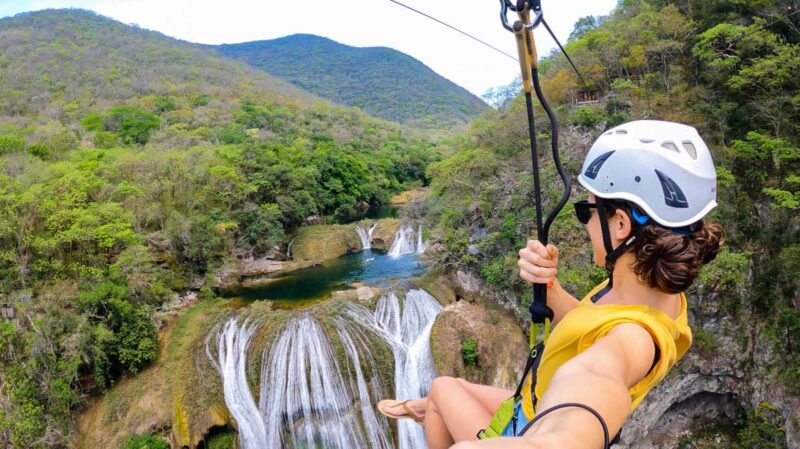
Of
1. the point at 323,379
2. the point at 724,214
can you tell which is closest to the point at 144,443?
the point at 323,379

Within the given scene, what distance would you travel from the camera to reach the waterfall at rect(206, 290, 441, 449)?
9.18m

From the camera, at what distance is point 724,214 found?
33.7ft

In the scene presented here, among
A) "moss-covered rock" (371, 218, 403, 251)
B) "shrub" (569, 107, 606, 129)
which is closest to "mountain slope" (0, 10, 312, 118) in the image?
"moss-covered rock" (371, 218, 403, 251)

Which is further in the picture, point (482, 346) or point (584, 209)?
point (482, 346)

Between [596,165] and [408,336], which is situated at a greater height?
[596,165]

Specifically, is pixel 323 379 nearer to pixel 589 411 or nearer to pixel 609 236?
pixel 609 236

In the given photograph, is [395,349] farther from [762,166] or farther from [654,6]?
[654,6]

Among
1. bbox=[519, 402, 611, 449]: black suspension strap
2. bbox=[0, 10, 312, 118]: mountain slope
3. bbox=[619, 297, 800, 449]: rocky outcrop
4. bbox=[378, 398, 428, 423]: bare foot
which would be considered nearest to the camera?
bbox=[519, 402, 611, 449]: black suspension strap

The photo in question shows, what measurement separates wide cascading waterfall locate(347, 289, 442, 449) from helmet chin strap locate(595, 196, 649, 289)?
8906 millimetres

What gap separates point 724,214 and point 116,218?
16.2 meters

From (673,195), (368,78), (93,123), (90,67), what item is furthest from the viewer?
(368,78)

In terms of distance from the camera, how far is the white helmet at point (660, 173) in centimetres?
145

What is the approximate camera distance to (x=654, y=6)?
17016 millimetres

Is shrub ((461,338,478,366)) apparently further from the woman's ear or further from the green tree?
the green tree
